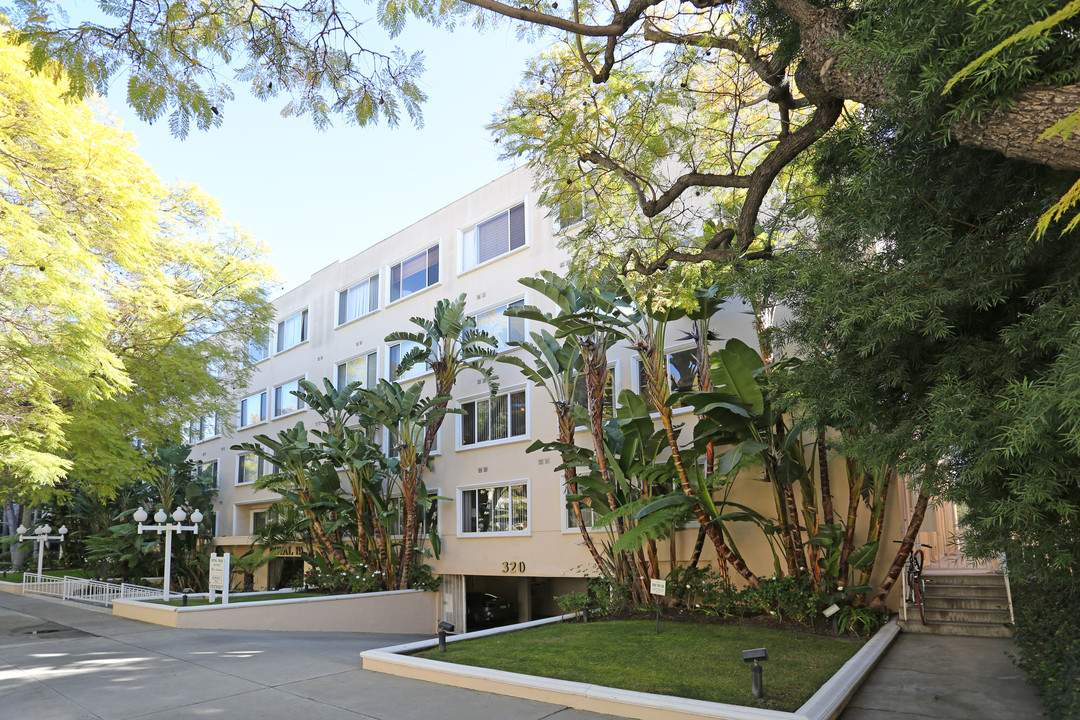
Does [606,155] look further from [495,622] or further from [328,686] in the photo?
[495,622]

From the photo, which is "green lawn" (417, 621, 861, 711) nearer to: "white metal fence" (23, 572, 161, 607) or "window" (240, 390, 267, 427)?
"white metal fence" (23, 572, 161, 607)

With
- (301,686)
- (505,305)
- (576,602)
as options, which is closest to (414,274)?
(505,305)

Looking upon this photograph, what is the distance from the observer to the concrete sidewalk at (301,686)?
24.7 feet

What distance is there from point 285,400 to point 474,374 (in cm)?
1202

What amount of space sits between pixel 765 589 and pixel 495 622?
13.0m

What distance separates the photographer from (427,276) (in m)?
23.0

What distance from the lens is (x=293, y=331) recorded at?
1157 inches

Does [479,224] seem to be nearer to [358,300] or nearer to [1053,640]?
[358,300]

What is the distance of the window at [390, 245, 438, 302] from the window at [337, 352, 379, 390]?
2.22 m

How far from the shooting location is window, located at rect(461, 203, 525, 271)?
792 inches

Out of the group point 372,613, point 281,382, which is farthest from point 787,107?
point 281,382

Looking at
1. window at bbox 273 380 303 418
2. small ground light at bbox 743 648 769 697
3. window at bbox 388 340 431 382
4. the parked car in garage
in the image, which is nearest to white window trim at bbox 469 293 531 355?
window at bbox 388 340 431 382

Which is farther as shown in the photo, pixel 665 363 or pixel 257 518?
pixel 257 518

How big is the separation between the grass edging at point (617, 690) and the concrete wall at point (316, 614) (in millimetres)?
6517
